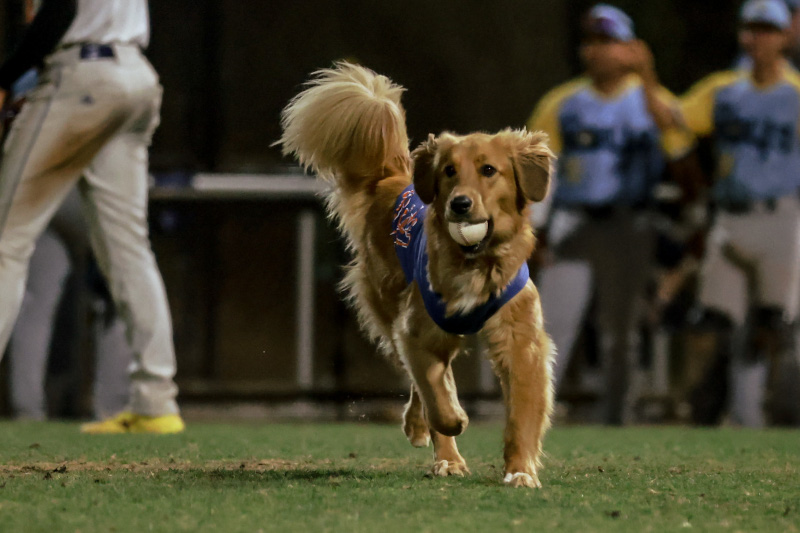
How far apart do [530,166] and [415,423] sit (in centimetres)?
123

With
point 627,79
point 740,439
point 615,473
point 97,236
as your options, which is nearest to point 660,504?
point 615,473

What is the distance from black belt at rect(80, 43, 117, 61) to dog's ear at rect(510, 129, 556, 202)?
8.16 ft

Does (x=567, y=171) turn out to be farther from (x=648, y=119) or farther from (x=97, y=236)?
(x=97, y=236)

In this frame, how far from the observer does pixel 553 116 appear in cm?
876

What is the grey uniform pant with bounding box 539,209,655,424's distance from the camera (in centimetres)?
851

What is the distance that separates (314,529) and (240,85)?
6.32 metres

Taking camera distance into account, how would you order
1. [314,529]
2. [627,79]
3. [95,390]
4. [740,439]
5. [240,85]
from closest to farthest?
[314,529], [740,439], [95,390], [627,79], [240,85]

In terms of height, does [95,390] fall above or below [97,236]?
below

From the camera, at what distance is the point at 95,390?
8.17m

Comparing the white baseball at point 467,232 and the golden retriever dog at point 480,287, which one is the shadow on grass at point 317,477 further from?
the white baseball at point 467,232

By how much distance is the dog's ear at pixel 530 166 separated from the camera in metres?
4.43

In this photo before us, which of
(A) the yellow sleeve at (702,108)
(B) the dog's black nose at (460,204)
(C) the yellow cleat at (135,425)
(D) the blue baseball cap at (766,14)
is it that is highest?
(D) the blue baseball cap at (766,14)

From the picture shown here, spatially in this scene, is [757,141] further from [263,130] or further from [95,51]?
[95,51]

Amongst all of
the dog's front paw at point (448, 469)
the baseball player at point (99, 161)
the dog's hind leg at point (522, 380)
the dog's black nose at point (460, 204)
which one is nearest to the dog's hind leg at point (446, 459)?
the dog's front paw at point (448, 469)
